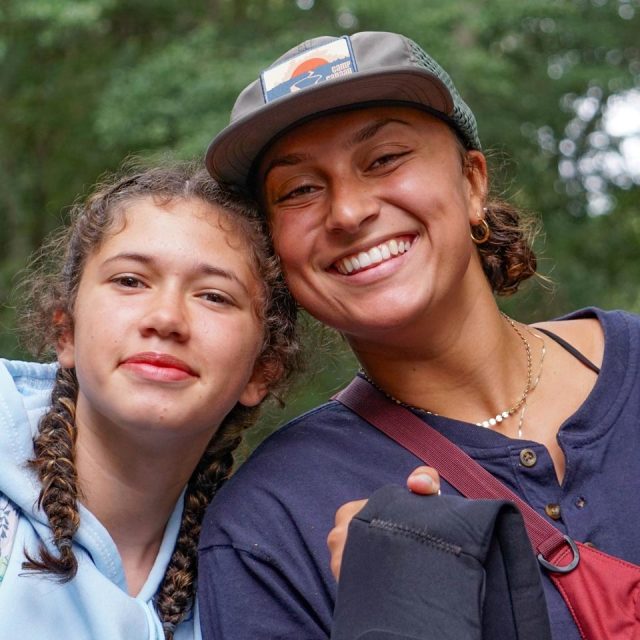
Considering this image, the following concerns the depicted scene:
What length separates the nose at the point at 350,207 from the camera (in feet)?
7.70

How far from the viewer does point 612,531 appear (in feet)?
7.14

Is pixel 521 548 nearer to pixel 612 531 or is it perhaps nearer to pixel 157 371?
pixel 612 531

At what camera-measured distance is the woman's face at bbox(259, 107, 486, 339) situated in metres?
2.38

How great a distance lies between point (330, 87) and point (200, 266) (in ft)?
1.69

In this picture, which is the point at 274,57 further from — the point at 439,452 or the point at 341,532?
the point at 341,532

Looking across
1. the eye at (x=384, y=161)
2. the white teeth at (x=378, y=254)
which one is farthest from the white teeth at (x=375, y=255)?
the eye at (x=384, y=161)

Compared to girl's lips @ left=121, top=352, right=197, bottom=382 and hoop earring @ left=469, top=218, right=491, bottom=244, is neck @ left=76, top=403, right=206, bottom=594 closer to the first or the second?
girl's lips @ left=121, top=352, right=197, bottom=382

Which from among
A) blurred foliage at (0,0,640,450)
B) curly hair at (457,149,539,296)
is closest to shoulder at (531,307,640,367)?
curly hair at (457,149,539,296)

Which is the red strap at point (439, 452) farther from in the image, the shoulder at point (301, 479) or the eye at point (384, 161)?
the eye at point (384, 161)

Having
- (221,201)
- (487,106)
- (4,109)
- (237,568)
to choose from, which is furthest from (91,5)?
(237,568)

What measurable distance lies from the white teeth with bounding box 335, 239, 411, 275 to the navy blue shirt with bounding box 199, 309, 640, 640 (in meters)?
0.37

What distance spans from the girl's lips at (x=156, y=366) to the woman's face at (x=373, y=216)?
Result: 37 cm

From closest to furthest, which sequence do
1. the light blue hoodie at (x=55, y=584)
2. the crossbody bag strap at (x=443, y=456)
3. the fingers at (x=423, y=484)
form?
the fingers at (x=423, y=484)
the crossbody bag strap at (x=443, y=456)
the light blue hoodie at (x=55, y=584)

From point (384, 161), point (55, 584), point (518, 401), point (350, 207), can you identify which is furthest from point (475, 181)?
point (55, 584)
